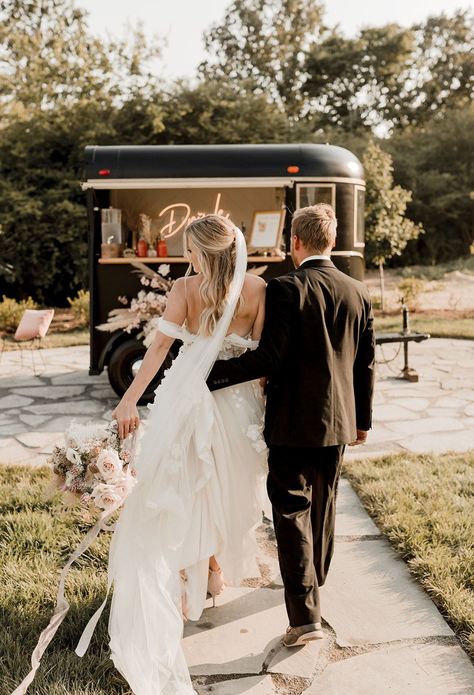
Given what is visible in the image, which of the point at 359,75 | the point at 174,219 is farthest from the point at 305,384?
the point at 359,75

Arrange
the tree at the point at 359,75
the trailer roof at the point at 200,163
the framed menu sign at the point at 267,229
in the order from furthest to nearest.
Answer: the tree at the point at 359,75, the framed menu sign at the point at 267,229, the trailer roof at the point at 200,163

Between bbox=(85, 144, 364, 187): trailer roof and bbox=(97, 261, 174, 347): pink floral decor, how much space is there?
3.32 feet

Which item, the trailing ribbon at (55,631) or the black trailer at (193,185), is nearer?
the trailing ribbon at (55,631)

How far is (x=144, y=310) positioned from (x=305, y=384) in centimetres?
446

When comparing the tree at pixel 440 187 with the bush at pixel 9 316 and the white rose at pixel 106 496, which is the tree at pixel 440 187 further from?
the white rose at pixel 106 496

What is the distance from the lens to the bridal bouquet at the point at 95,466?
9.17 ft

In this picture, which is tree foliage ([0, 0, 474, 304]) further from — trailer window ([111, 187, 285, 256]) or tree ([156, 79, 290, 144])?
trailer window ([111, 187, 285, 256])

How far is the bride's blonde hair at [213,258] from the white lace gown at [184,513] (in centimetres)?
17

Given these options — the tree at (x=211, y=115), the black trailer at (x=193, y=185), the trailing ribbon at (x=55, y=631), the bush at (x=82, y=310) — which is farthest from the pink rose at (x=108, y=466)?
the tree at (x=211, y=115)

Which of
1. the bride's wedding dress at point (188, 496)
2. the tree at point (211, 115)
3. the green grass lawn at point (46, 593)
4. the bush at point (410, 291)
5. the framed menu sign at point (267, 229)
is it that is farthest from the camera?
the tree at point (211, 115)

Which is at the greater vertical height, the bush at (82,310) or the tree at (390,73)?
the tree at (390,73)

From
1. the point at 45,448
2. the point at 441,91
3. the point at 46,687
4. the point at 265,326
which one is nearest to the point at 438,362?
the point at 45,448

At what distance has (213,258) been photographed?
287 centimetres

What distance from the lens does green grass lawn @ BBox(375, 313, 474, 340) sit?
11.6m
